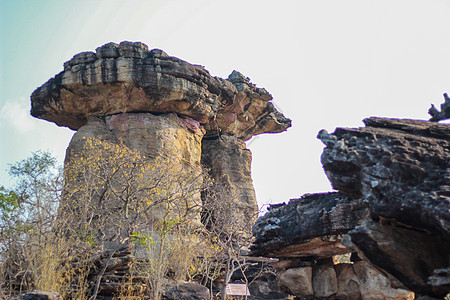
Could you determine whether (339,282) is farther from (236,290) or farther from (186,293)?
(236,290)

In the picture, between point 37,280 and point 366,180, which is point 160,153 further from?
point 366,180

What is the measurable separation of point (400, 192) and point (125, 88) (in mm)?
17488

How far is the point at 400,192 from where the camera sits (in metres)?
4.37

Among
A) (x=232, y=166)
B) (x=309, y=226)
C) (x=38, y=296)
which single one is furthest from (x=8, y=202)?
(x=232, y=166)

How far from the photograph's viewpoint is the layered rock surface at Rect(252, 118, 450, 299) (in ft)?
13.9

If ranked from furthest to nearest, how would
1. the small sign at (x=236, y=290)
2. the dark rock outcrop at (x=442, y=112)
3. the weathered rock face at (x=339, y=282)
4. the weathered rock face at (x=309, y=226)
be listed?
the small sign at (x=236, y=290)
the weathered rock face at (x=339, y=282)
the weathered rock face at (x=309, y=226)
the dark rock outcrop at (x=442, y=112)

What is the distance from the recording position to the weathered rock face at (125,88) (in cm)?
1950

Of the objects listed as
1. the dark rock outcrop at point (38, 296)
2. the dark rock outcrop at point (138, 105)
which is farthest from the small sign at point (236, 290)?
the dark rock outcrop at point (138, 105)

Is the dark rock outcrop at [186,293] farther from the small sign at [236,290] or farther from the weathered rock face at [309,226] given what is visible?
the weathered rock face at [309,226]

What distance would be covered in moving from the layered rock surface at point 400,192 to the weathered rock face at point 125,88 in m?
16.0

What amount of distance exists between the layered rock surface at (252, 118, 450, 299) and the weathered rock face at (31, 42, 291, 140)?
52.6ft

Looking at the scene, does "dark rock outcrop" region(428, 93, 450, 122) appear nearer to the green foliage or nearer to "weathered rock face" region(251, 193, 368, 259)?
"weathered rock face" region(251, 193, 368, 259)

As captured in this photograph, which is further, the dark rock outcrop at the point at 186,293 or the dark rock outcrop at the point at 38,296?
the dark rock outcrop at the point at 186,293

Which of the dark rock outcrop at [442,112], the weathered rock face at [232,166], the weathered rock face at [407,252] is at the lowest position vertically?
the weathered rock face at [407,252]
